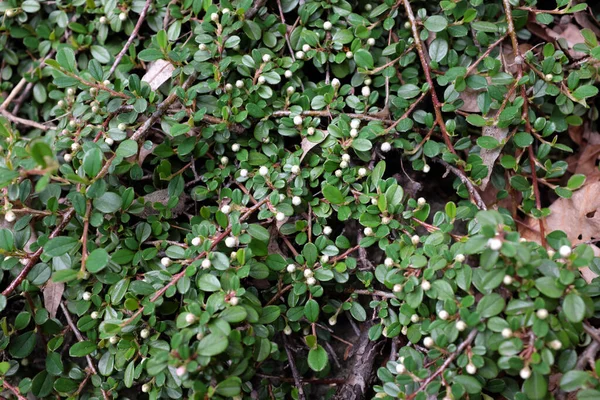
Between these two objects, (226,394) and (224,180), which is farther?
(224,180)

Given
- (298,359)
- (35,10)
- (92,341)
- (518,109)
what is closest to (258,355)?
(298,359)

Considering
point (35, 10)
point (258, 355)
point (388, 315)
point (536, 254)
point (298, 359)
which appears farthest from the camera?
point (35, 10)

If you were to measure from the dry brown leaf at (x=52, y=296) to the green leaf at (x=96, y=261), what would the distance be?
0.40m

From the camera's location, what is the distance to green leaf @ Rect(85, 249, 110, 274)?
1672 mm

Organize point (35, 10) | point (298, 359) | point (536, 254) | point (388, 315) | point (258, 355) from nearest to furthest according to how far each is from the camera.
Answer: point (536, 254)
point (258, 355)
point (388, 315)
point (298, 359)
point (35, 10)

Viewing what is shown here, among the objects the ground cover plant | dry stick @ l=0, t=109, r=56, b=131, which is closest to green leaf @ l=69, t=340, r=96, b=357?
the ground cover plant

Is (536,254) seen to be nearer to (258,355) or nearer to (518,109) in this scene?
(518,109)

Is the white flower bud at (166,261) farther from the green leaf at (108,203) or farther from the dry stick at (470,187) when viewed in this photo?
the dry stick at (470,187)

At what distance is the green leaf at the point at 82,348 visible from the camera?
6.01ft

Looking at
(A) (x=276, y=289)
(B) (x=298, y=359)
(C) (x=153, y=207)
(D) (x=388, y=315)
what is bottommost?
(B) (x=298, y=359)

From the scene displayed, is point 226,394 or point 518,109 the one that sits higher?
point 518,109

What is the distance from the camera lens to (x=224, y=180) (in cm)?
211

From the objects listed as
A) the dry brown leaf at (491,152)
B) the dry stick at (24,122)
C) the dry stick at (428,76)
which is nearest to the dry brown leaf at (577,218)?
the dry brown leaf at (491,152)

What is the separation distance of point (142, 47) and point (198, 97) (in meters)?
0.55
